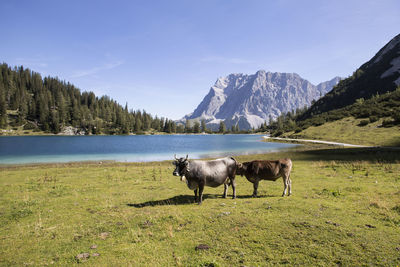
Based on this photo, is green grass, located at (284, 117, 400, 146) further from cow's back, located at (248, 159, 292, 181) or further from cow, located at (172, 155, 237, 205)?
cow, located at (172, 155, 237, 205)

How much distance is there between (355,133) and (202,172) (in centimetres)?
8218

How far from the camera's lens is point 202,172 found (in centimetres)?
1299

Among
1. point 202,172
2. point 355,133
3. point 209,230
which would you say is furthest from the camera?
point 355,133

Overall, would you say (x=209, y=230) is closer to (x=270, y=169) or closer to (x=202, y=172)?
(x=202, y=172)

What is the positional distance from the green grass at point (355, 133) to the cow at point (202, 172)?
60378mm

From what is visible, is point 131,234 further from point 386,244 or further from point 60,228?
point 386,244

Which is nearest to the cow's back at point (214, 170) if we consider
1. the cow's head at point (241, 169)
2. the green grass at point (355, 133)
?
the cow's head at point (241, 169)

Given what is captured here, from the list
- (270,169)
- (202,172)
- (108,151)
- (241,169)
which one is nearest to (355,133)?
(270,169)

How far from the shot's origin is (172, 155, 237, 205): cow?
12.7 m

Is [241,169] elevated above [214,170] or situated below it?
below

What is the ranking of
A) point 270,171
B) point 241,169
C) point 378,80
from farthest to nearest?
point 378,80
point 241,169
point 270,171

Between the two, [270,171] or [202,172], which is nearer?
[202,172]

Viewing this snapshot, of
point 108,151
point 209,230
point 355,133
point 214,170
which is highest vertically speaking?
point 355,133

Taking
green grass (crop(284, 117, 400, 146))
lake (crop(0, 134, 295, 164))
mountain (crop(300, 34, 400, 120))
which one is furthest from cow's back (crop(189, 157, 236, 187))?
mountain (crop(300, 34, 400, 120))
